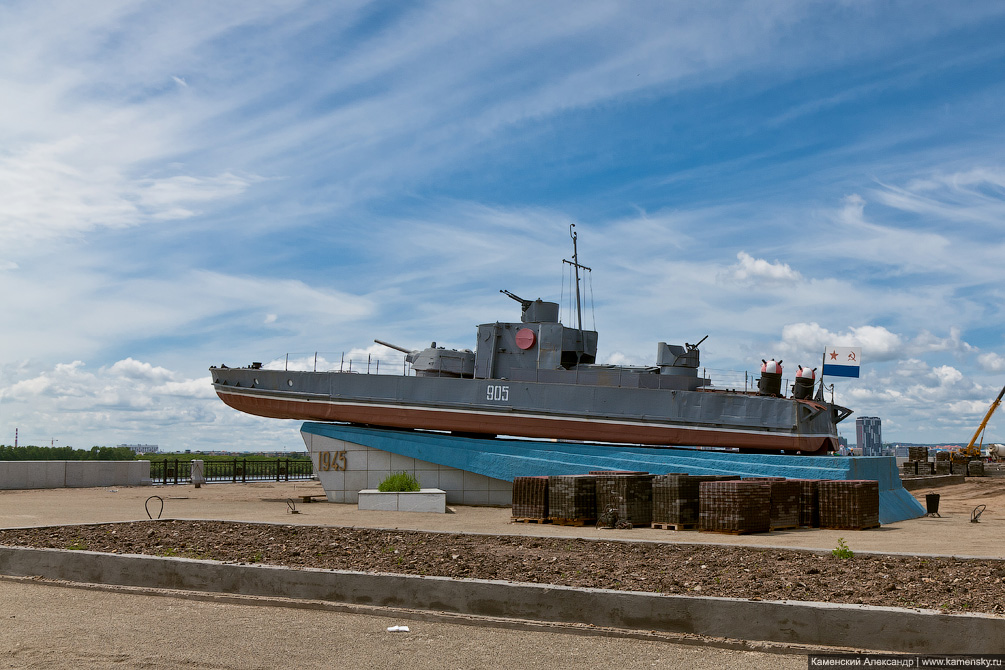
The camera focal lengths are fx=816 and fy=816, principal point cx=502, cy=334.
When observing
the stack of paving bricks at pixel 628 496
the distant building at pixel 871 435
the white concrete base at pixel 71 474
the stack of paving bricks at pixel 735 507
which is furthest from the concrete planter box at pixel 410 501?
the distant building at pixel 871 435

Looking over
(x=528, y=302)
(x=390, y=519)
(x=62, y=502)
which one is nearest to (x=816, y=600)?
(x=390, y=519)

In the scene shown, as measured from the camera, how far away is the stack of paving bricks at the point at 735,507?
53.1ft

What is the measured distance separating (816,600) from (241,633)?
18.7 ft

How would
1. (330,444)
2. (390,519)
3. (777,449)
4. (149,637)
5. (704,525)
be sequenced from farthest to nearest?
(330,444) < (777,449) < (390,519) < (704,525) < (149,637)

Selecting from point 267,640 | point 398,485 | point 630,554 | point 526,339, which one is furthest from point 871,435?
point 267,640

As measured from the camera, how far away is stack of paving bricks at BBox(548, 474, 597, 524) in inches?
741

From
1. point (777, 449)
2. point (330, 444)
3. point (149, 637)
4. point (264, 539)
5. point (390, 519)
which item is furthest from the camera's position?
point (330, 444)

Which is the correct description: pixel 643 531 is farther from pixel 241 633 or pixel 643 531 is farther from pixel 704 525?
pixel 241 633

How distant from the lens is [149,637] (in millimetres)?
7887

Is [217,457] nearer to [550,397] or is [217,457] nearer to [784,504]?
[550,397]

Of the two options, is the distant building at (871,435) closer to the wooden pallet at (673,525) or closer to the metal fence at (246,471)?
the metal fence at (246,471)

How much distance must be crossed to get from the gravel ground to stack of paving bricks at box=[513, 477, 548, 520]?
6.54m

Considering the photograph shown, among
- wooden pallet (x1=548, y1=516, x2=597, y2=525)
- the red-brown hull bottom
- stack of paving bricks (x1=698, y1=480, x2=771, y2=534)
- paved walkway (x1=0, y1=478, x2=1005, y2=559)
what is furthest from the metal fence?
stack of paving bricks (x1=698, y1=480, x2=771, y2=534)

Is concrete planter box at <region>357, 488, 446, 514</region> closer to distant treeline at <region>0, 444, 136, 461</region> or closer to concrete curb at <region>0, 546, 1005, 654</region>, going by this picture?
concrete curb at <region>0, 546, 1005, 654</region>
